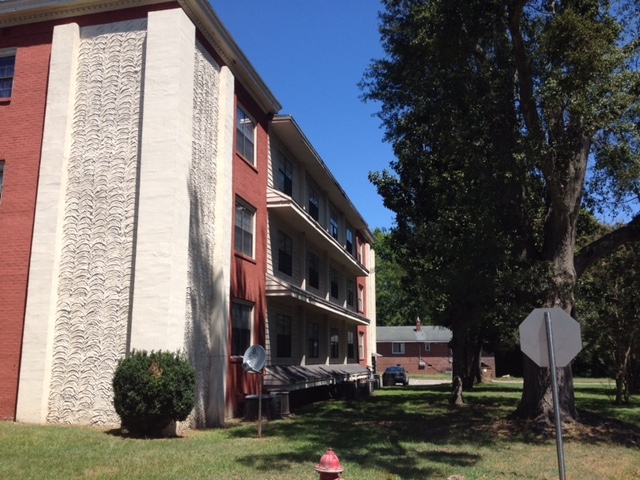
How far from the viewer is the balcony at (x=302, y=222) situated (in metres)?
21.1

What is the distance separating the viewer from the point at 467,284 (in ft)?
48.9

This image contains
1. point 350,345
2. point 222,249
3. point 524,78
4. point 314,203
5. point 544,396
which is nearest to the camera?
point 524,78

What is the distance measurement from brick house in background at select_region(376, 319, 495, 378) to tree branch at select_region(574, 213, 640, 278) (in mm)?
47916

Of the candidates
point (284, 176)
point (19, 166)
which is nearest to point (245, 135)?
point (284, 176)

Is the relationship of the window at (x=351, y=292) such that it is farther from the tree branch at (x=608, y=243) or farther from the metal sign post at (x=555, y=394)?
the metal sign post at (x=555, y=394)

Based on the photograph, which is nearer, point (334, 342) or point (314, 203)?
point (314, 203)

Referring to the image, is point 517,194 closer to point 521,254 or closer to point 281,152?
point 521,254

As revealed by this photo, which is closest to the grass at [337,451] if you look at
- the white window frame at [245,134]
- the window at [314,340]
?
the white window frame at [245,134]

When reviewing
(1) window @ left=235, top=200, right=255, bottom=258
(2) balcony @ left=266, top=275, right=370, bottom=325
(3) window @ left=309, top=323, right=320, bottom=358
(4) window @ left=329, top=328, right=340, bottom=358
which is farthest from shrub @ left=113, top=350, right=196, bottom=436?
(4) window @ left=329, top=328, right=340, bottom=358

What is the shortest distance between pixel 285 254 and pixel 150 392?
452 inches

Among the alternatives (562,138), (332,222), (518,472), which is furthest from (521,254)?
(332,222)

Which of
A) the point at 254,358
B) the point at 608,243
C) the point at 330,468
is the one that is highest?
the point at 608,243

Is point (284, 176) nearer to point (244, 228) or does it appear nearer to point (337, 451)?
point (244, 228)

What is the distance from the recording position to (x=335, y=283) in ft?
105
